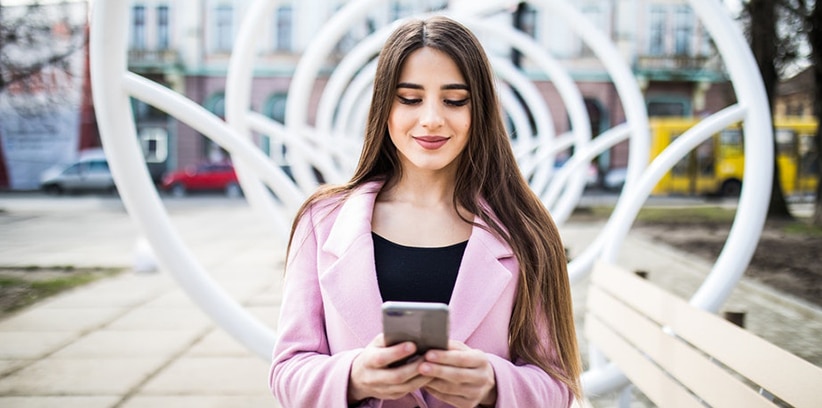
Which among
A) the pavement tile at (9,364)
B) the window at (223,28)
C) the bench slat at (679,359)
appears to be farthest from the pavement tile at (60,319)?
the window at (223,28)

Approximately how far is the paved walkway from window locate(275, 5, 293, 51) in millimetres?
17649

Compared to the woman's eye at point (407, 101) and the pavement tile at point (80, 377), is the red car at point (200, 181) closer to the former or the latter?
the pavement tile at point (80, 377)

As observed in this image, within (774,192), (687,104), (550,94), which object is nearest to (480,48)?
Answer: (774,192)

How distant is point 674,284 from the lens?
696cm

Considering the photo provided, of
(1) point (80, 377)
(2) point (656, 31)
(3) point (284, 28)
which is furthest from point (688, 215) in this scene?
(3) point (284, 28)

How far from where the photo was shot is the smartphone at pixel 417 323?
1.26 metres

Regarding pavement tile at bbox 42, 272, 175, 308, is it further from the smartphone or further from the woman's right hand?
the smartphone

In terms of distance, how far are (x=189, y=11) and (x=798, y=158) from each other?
20.2m

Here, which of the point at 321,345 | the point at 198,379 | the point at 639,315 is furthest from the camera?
the point at 198,379

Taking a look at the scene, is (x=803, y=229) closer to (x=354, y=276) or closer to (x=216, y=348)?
(x=216, y=348)

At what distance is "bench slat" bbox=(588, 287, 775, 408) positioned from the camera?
181cm

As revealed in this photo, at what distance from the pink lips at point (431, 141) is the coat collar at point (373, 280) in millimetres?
198

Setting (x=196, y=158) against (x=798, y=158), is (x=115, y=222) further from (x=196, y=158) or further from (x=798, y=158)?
(x=798, y=158)

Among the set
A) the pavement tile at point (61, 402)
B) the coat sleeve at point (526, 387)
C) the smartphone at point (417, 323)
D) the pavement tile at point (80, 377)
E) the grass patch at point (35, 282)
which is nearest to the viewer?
the smartphone at point (417, 323)
